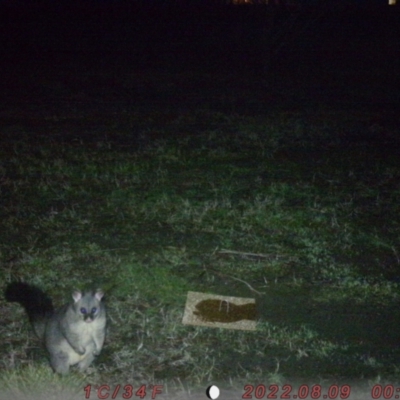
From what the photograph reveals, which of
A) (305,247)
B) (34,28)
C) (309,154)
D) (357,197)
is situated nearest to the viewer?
(305,247)

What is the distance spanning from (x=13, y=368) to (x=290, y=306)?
216cm

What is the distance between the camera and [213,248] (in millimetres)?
6492

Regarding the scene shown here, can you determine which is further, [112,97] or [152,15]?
[152,15]

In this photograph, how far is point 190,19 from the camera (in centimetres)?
3069

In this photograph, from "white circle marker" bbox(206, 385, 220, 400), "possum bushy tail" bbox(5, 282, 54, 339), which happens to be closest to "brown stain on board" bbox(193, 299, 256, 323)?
"white circle marker" bbox(206, 385, 220, 400)

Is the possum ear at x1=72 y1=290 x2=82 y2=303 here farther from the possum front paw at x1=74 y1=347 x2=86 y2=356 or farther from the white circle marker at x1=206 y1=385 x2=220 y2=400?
the white circle marker at x1=206 y1=385 x2=220 y2=400

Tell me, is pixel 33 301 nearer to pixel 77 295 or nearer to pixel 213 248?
pixel 77 295

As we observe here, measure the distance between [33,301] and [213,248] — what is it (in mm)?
2057

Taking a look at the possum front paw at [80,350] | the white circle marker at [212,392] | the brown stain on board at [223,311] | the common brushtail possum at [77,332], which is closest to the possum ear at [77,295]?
the common brushtail possum at [77,332]

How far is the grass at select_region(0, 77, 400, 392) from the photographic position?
4.50 metres

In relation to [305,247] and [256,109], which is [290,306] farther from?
[256,109]

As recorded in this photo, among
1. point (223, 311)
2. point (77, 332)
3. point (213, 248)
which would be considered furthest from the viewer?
point (213, 248)

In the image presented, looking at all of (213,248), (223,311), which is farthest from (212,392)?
(213,248)

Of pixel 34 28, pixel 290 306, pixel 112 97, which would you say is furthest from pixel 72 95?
pixel 34 28
